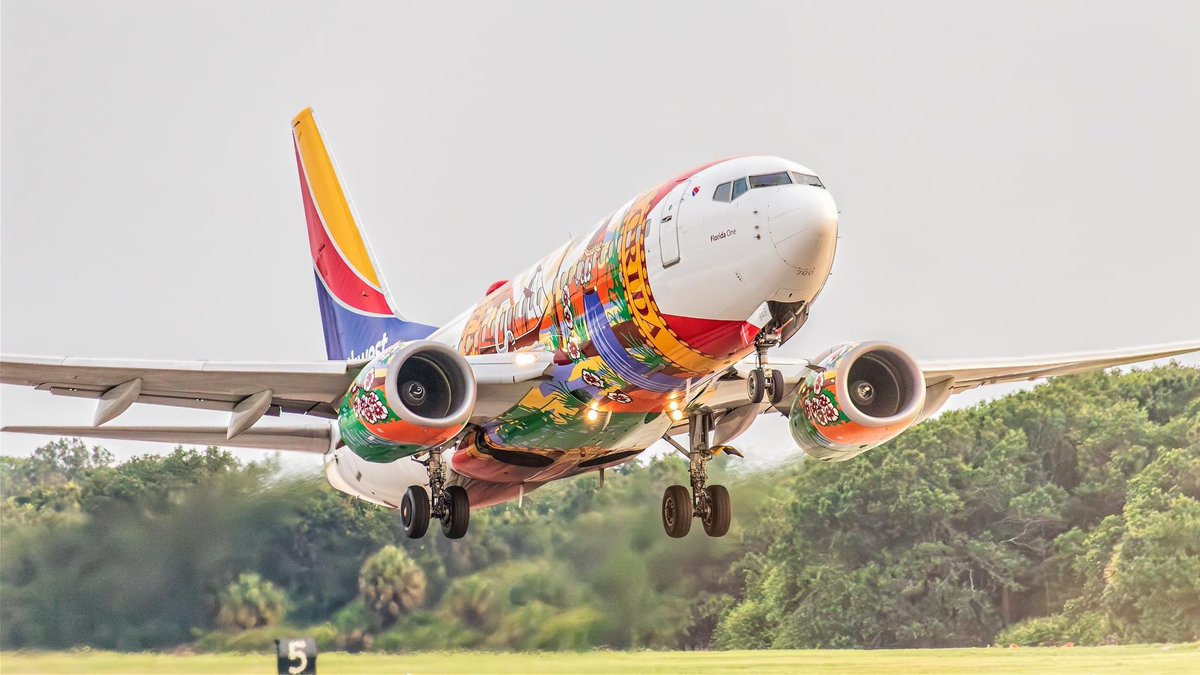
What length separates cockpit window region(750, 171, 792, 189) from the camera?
45.8 feet

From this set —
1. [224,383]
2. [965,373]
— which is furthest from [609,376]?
[965,373]

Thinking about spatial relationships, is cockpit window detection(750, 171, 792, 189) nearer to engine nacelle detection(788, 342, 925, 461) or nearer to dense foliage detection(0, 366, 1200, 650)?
engine nacelle detection(788, 342, 925, 461)

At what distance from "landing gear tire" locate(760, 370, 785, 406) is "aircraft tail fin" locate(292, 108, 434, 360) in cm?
931

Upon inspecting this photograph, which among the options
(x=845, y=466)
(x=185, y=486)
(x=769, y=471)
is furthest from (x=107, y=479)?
(x=845, y=466)

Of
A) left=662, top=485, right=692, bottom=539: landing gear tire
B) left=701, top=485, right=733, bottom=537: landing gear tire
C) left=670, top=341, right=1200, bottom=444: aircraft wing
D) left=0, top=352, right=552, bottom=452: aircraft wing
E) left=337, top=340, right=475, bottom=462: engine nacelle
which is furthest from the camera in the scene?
left=662, top=485, right=692, bottom=539: landing gear tire

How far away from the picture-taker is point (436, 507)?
1891 centimetres

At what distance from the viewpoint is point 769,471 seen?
2612cm

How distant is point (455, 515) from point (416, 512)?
1.65 ft

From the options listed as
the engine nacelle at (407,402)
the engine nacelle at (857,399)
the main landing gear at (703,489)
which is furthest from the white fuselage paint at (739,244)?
the main landing gear at (703,489)

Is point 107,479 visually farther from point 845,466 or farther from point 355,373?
point 845,466

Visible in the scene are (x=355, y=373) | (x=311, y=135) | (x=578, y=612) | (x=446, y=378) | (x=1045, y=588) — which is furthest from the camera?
(x=1045, y=588)

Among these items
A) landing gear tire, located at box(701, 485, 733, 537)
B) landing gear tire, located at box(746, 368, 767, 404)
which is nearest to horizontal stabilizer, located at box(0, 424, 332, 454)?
landing gear tire, located at box(701, 485, 733, 537)

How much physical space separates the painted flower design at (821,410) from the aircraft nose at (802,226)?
13.2ft

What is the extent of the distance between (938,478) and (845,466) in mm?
2279
